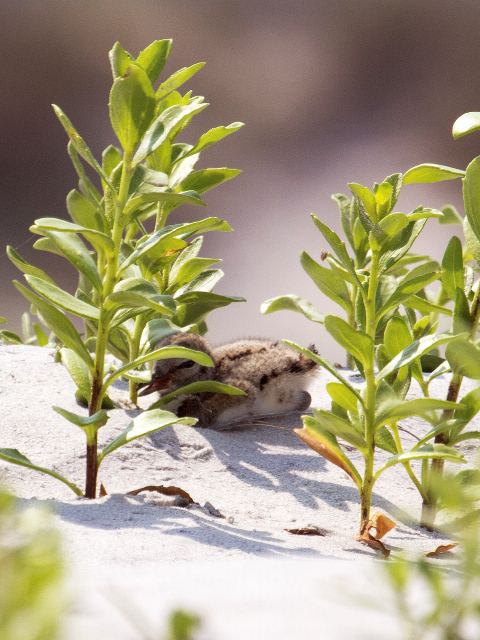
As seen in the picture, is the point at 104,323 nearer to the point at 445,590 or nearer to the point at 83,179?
the point at 83,179

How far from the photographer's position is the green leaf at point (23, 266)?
6.23ft

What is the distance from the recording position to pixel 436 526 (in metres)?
1.94

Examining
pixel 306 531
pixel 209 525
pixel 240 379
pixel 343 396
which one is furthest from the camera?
pixel 240 379

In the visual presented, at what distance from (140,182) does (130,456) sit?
743 millimetres

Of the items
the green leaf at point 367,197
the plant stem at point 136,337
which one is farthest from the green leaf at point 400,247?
the plant stem at point 136,337

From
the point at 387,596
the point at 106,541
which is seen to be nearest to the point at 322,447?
the point at 106,541

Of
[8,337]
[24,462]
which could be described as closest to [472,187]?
[24,462]

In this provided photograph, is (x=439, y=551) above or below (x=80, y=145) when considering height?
below

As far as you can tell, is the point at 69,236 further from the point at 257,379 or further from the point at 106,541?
the point at 257,379

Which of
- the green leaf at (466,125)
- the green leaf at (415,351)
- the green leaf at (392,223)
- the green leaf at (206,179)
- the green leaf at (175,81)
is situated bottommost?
the green leaf at (415,351)

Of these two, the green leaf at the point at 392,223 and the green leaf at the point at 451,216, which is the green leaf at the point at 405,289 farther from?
the green leaf at the point at 451,216

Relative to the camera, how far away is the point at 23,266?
1.94 metres

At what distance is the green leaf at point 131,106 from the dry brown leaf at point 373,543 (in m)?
1.00

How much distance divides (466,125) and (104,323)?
0.93 meters
